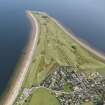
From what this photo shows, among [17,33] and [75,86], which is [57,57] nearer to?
[75,86]

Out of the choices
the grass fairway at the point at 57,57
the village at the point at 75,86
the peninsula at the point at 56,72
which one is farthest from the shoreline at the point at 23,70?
the village at the point at 75,86

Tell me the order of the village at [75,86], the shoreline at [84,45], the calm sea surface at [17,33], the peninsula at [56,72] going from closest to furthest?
the peninsula at [56,72] → the village at [75,86] → the calm sea surface at [17,33] → the shoreline at [84,45]

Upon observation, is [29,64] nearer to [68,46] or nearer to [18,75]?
[18,75]

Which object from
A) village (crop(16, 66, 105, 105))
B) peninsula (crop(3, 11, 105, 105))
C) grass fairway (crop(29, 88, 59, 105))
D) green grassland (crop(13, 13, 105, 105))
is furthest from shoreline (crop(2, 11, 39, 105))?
grass fairway (crop(29, 88, 59, 105))

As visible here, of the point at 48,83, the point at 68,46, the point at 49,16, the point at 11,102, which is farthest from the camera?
the point at 49,16

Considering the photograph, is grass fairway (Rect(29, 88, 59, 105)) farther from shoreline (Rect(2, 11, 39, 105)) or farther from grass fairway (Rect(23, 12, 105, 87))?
shoreline (Rect(2, 11, 39, 105))

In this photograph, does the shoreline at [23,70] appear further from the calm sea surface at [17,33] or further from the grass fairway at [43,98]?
the grass fairway at [43,98]

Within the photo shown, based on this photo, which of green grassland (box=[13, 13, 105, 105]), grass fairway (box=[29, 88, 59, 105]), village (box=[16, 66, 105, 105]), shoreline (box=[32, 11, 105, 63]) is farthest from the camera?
shoreline (box=[32, 11, 105, 63])

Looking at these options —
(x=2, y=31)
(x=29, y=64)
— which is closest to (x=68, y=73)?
(x=29, y=64)

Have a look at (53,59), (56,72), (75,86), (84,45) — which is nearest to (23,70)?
(56,72)
